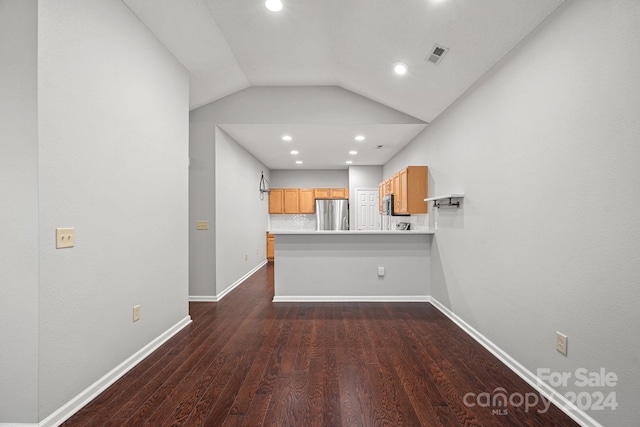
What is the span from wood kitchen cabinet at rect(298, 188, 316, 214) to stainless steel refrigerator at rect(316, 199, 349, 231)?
0.24 metres

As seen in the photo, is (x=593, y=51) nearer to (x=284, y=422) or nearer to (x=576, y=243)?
(x=576, y=243)

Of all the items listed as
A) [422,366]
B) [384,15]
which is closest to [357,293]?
[422,366]

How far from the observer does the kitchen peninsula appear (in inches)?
149

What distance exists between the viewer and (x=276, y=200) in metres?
7.65

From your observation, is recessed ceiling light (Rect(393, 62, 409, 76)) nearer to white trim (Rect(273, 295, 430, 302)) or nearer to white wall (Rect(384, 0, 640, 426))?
white wall (Rect(384, 0, 640, 426))

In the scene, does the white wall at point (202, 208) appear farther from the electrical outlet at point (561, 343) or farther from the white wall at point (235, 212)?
the electrical outlet at point (561, 343)

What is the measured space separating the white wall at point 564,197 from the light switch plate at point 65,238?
2941 mm

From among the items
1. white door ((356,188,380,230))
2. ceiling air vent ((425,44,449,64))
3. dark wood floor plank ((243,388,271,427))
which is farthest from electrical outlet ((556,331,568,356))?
white door ((356,188,380,230))

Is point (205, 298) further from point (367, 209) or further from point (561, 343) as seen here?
point (367, 209)

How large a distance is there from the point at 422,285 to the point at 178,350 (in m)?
2.97

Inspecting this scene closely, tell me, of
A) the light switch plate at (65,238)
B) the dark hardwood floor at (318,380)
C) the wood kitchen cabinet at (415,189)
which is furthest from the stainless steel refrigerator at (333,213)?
the light switch plate at (65,238)

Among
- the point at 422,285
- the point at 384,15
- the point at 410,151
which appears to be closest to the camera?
the point at 384,15

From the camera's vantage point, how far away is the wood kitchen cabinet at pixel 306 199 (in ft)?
25.2

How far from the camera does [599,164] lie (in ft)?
4.77
